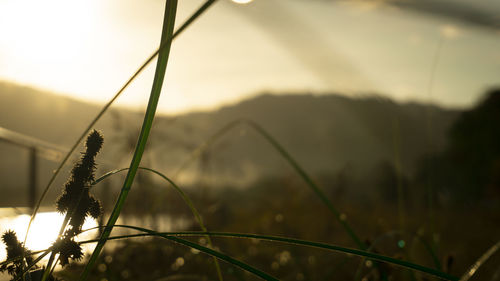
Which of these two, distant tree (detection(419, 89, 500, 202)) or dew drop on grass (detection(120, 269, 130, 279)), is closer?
dew drop on grass (detection(120, 269, 130, 279))

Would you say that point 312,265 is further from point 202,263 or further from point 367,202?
point 367,202

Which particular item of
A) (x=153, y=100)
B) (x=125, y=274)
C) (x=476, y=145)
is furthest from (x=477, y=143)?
(x=153, y=100)

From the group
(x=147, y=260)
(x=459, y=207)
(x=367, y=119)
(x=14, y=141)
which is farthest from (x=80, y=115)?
(x=459, y=207)

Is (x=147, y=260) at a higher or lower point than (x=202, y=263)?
higher

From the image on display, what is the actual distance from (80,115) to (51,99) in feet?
0.45

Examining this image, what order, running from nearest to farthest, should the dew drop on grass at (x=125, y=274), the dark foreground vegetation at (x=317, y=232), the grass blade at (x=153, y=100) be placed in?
the grass blade at (x=153, y=100) → the dark foreground vegetation at (x=317, y=232) → the dew drop on grass at (x=125, y=274)

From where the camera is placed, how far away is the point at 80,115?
5.90 feet

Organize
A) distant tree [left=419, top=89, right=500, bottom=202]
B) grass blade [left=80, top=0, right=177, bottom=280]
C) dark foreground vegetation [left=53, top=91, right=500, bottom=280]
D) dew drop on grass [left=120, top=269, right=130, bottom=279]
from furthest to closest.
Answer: distant tree [left=419, top=89, right=500, bottom=202] → dew drop on grass [left=120, top=269, right=130, bottom=279] → dark foreground vegetation [left=53, top=91, right=500, bottom=280] → grass blade [left=80, top=0, right=177, bottom=280]

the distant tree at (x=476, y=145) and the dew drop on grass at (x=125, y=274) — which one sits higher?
the dew drop on grass at (x=125, y=274)

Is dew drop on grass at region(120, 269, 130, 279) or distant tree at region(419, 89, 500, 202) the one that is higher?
dew drop on grass at region(120, 269, 130, 279)

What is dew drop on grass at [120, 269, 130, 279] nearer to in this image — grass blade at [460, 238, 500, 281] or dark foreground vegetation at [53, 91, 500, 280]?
dark foreground vegetation at [53, 91, 500, 280]

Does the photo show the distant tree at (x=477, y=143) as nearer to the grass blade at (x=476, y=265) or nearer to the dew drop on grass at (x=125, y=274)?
the dew drop on grass at (x=125, y=274)

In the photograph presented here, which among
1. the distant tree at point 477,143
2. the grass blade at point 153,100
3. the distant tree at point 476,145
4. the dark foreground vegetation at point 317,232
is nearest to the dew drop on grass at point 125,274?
the dark foreground vegetation at point 317,232

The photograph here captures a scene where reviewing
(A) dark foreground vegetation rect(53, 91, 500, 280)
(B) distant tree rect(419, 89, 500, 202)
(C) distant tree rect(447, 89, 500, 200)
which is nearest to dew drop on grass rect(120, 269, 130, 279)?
(A) dark foreground vegetation rect(53, 91, 500, 280)
